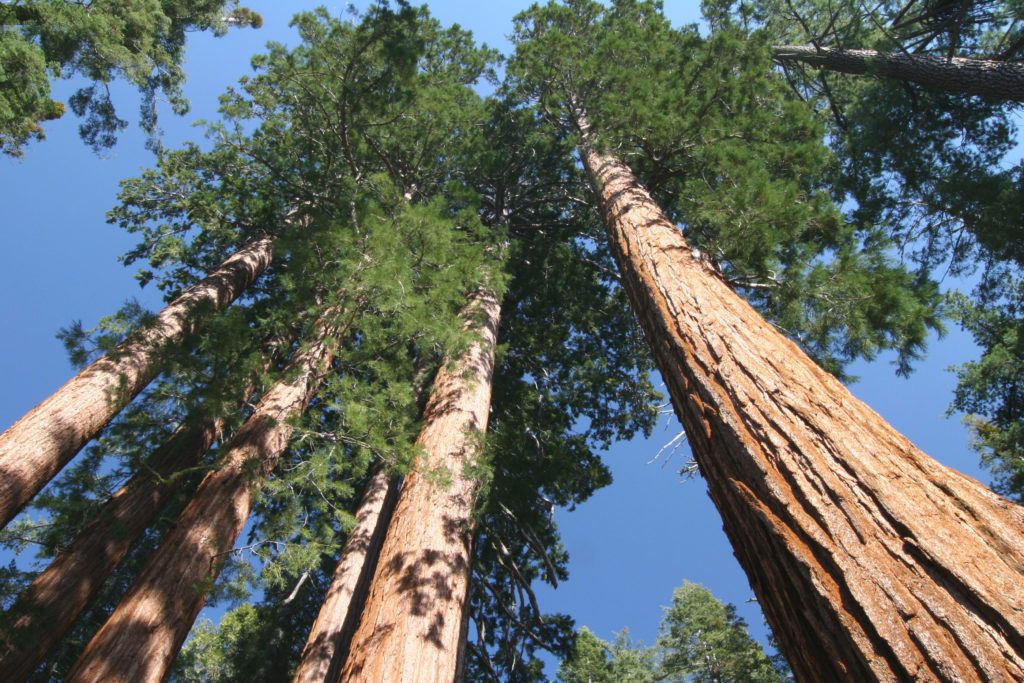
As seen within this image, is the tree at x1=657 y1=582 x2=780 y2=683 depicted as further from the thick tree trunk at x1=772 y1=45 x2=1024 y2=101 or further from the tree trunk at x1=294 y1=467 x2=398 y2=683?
the thick tree trunk at x1=772 y1=45 x2=1024 y2=101

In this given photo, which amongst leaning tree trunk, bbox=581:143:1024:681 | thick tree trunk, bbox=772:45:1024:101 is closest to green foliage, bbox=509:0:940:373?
leaning tree trunk, bbox=581:143:1024:681

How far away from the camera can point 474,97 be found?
7.91 m

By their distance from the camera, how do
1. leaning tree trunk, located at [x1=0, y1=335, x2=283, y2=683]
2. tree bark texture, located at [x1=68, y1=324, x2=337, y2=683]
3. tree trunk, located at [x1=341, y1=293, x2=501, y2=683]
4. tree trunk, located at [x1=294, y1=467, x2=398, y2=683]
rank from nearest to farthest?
1. tree trunk, located at [x1=341, y1=293, x2=501, y2=683]
2. tree bark texture, located at [x1=68, y1=324, x2=337, y2=683]
3. leaning tree trunk, located at [x1=0, y1=335, x2=283, y2=683]
4. tree trunk, located at [x1=294, y1=467, x2=398, y2=683]

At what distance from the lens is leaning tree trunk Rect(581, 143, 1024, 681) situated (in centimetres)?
114

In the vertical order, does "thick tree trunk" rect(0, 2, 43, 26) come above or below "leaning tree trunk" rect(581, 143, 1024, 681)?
above

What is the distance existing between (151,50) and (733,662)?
19.0m

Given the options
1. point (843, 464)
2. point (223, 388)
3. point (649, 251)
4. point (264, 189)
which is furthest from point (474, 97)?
point (843, 464)

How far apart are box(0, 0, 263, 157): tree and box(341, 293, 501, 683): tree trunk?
225 inches

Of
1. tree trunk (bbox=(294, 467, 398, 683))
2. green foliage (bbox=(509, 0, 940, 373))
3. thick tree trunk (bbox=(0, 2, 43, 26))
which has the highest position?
thick tree trunk (bbox=(0, 2, 43, 26))

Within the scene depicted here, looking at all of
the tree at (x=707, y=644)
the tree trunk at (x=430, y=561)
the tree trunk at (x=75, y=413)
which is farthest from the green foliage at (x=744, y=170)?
the tree at (x=707, y=644)

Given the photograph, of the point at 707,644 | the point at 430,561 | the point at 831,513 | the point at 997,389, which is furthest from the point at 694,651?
the point at 831,513

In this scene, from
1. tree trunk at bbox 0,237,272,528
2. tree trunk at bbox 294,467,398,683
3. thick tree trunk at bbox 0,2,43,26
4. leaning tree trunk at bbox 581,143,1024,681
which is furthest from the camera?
thick tree trunk at bbox 0,2,43,26

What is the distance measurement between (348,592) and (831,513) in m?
5.22

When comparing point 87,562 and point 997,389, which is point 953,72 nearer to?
point 997,389
